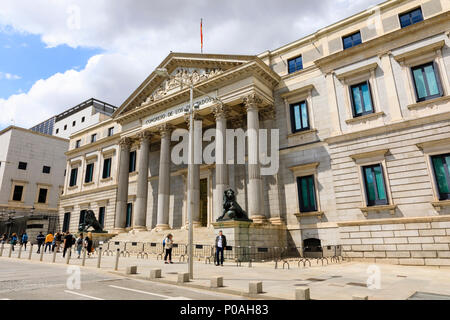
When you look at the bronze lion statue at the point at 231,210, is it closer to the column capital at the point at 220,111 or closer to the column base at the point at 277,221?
the column base at the point at 277,221

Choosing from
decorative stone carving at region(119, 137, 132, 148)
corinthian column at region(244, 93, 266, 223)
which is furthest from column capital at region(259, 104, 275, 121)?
decorative stone carving at region(119, 137, 132, 148)

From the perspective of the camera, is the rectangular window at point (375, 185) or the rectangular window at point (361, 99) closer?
the rectangular window at point (375, 185)

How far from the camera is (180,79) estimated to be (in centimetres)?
2998

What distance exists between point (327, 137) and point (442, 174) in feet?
25.8

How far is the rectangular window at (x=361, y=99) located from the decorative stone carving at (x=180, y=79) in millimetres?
11511

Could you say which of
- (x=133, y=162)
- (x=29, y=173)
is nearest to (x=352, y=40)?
(x=133, y=162)

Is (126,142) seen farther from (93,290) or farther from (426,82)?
(426,82)

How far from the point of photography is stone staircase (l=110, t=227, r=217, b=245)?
22094 millimetres

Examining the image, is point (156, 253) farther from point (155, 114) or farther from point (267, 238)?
point (155, 114)

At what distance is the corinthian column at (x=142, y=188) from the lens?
2877cm

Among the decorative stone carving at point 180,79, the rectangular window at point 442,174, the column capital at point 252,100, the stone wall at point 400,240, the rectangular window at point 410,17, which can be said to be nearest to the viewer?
the stone wall at point 400,240

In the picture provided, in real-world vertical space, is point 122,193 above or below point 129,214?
above

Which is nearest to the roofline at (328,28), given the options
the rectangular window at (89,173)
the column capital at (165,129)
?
the column capital at (165,129)

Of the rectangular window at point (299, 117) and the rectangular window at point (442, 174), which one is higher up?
the rectangular window at point (299, 117)
